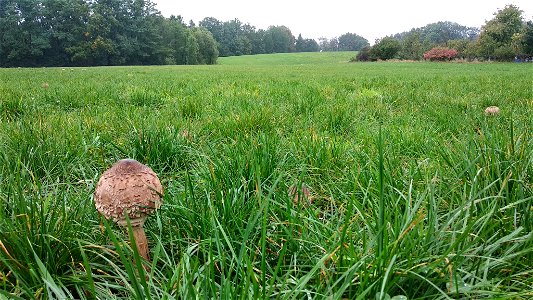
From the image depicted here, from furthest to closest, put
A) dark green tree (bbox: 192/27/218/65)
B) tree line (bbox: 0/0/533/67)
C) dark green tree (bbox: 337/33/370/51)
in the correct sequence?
dark green tree (bbox: 337/33/370/51) < dark green tree (bbox: 192/27/218/65) < tree line (bbox: 0/0/533/67)

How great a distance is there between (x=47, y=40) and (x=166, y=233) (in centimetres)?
Answer: 7416

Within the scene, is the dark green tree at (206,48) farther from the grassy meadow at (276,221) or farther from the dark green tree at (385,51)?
the grassy meadow at (276,221)

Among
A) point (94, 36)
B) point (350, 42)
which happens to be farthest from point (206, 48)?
point (350, 42)

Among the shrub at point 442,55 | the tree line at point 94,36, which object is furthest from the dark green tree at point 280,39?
the shrub at point 442,55

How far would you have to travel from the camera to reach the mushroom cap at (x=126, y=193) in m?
1.29

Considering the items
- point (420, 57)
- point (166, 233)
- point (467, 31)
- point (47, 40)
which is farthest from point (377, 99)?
point (467, 31)

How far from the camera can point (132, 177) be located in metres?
1.31

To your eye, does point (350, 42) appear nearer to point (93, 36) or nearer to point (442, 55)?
point (442, 55)

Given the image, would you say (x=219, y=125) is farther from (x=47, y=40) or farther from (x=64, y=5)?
(x=64, y=5)

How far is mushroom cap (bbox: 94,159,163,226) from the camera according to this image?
4.25ft

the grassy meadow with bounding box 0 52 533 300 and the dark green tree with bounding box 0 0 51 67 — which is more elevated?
the dark green tree with bounding box 0 0 51 67

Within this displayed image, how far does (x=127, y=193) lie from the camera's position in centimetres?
130

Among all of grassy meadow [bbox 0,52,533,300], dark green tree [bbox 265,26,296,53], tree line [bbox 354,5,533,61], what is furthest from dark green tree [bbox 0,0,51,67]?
grassy meadow [bbox 0,52,533,300]

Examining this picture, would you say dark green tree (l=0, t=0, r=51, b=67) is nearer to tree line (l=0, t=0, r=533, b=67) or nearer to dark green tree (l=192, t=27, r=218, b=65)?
tree line (l=0, t=0, r=533, b=67)
